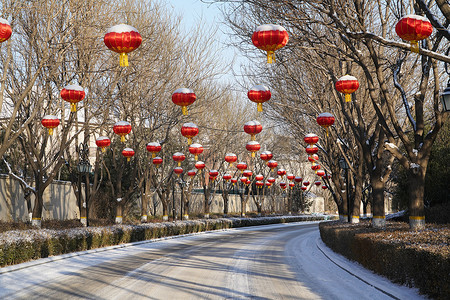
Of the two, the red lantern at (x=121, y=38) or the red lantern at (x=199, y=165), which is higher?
the red lantern at (x=121, y=38)

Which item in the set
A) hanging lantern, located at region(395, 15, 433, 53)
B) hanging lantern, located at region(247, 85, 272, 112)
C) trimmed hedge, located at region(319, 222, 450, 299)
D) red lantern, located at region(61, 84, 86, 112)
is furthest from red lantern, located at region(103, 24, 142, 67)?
trimmed hedge, located at region(319, 222, 450, 299)

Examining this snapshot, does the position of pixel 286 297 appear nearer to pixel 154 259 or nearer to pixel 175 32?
pixel 154 259

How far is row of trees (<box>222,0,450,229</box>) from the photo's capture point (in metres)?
13.4

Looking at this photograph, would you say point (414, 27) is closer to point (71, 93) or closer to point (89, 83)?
point (71, 93)

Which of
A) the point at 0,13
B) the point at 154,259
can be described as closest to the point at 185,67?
the point at 0,13

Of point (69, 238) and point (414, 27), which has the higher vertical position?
point (414, 27)

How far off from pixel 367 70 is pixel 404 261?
662cm

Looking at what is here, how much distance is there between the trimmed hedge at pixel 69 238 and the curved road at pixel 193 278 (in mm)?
514

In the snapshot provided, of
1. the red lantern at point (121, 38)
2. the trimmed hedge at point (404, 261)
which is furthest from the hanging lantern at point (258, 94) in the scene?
the trimmed hedge at point (404, 261)

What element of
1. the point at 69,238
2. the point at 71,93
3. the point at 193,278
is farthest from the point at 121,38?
the point at 69,238

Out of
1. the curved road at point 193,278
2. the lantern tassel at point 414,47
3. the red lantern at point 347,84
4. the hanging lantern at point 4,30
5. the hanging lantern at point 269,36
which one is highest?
the hanging lantern at point 4,30

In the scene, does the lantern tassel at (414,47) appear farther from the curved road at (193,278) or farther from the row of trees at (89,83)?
the row of trees at (89,83)

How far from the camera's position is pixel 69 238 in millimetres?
17219

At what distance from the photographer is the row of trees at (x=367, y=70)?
13.4m
